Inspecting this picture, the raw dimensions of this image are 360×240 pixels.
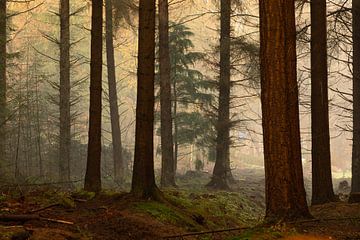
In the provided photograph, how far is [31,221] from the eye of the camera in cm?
684

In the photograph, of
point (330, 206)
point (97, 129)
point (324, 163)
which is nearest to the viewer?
point (330, 206)

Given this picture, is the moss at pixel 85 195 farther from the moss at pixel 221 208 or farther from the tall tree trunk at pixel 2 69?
the tall tree trunk at pixel 2 69

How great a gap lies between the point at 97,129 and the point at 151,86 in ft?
7.19

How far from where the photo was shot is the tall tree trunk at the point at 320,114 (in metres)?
11.9

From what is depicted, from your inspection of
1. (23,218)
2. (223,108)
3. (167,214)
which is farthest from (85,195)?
(223,108)

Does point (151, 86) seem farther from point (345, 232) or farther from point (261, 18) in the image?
point (345, 232)

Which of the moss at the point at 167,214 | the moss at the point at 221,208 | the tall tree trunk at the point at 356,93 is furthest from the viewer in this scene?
the tall tree trunk at the point at 356,93

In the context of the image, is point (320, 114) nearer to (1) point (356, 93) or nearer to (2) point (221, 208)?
(2) point (221, 208)

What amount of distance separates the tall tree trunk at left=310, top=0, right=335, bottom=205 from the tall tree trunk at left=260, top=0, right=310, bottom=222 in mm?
4755

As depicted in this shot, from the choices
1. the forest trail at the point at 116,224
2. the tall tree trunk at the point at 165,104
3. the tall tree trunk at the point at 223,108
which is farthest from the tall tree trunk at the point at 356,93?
the forest trail at the point at 116,224

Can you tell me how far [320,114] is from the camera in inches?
474

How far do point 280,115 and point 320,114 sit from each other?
16.8 feet

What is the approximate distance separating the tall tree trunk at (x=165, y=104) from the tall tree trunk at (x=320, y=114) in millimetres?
6593

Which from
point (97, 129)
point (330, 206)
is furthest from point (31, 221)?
point (330, 206)
